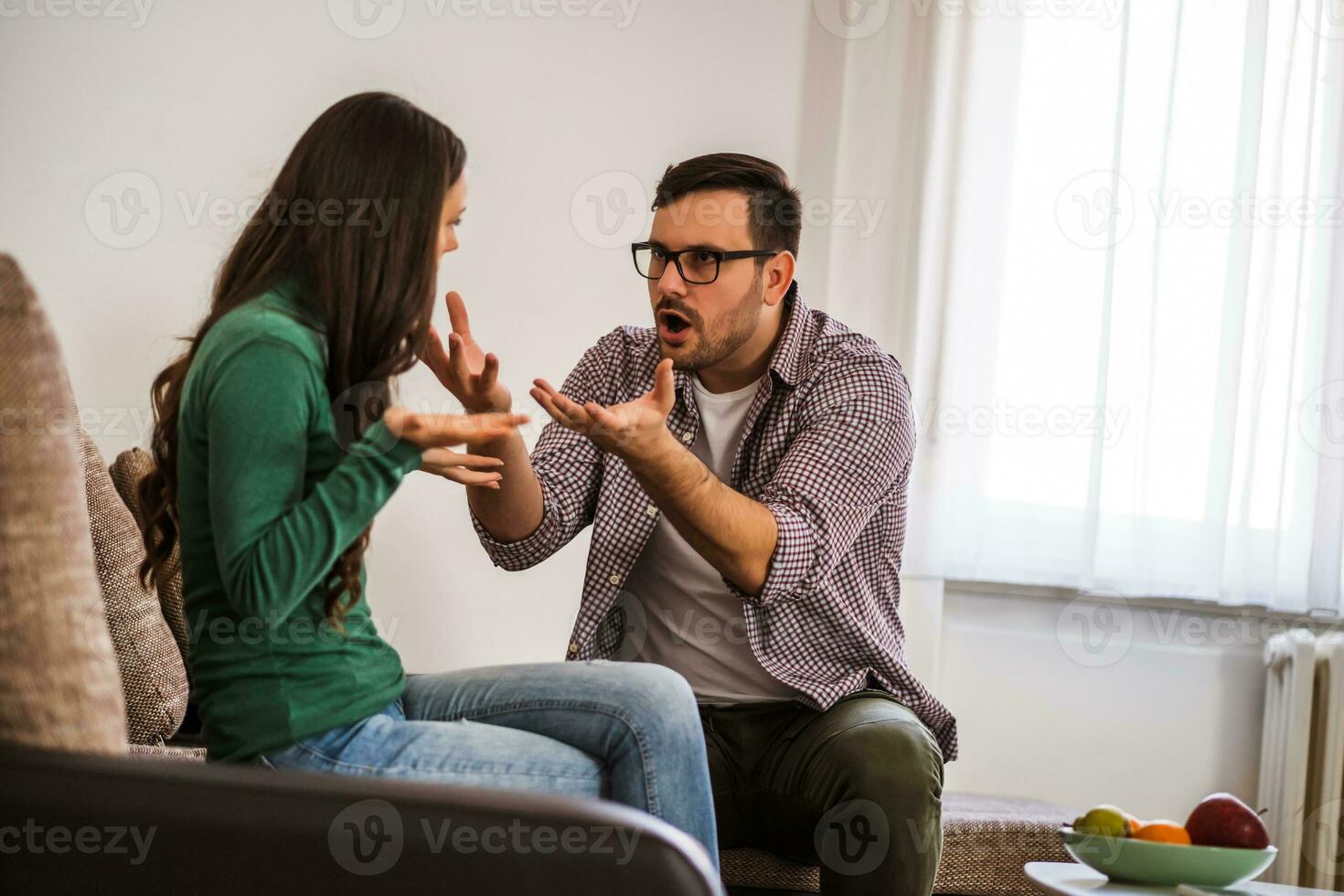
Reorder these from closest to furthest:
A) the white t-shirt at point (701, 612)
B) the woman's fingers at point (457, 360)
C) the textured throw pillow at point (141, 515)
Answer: the woman's fingers at point (457, 360) → the white t-shirt at point (701, 612) → the textured throw pillow at point (141, 515)

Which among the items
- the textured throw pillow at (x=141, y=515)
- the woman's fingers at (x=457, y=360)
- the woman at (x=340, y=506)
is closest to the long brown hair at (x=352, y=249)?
the woman at (x=340, y=506)

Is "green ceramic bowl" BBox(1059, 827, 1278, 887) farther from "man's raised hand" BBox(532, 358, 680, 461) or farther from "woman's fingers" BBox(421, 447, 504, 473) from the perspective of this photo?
"woman's fingers" BBox(421, 447, 504, 473)

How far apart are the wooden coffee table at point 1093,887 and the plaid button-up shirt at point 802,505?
0.36 m

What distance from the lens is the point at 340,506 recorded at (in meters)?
1.09

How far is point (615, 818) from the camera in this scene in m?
0.89

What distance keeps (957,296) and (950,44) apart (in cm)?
63

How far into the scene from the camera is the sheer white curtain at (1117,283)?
3031 mm

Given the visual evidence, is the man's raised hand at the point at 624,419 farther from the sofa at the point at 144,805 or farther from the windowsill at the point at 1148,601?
the windowsill at the point at 1148,601

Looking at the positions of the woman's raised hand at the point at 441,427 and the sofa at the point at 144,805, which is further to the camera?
the woman's raised hand at the point at 441,427

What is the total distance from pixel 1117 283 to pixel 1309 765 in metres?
1.26

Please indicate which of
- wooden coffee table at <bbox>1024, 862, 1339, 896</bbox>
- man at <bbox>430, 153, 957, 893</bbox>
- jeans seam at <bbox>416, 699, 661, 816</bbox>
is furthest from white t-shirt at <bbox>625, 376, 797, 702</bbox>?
jeans seam at <bbox>416, 699, 661, 816</bbox>

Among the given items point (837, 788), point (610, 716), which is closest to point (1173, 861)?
point (837, 788)

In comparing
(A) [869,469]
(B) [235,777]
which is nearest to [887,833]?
(A) [869,469]

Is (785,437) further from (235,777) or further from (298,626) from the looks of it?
(235,777)
